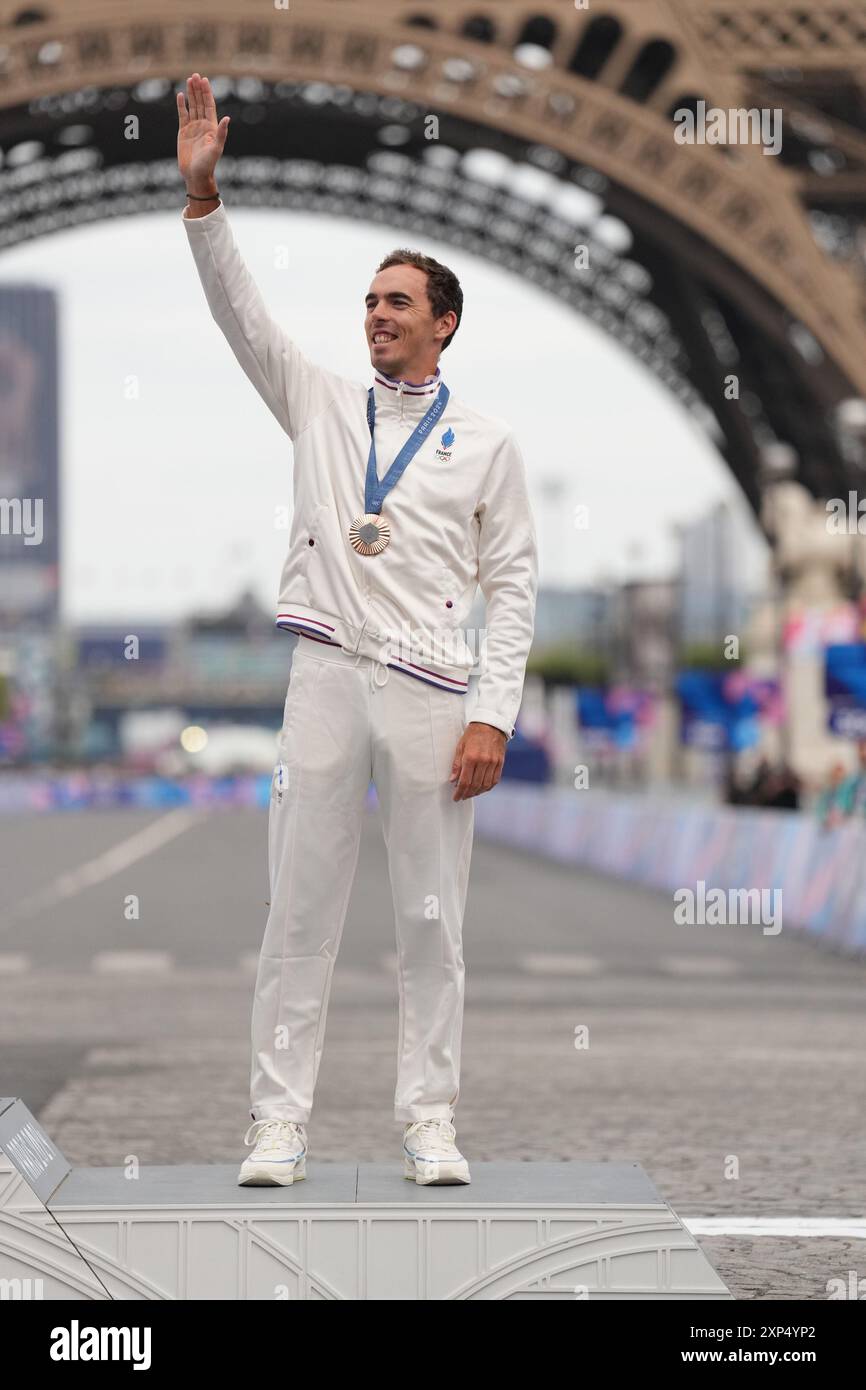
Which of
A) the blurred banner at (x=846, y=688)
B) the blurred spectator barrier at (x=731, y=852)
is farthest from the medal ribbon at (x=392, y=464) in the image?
the blurred banner at (x=846, y=688)

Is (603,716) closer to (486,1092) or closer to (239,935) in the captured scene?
(239,935)

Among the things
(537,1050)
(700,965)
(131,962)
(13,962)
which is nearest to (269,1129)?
(537,1050)

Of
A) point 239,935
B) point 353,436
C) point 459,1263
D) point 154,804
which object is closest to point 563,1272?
point 459,1263

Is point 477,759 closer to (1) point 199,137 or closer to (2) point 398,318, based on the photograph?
(2) point 398,318

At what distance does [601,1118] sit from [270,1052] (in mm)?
3379

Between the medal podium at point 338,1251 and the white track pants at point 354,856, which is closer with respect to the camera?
the medal podium at point 338,1251

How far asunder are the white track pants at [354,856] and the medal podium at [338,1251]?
2.36 ft

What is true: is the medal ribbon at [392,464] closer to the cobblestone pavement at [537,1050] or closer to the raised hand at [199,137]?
the raised hand at [199,137]

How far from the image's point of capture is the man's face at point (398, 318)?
5160 mm

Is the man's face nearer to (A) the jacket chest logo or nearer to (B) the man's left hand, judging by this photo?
(A) the jacket chest logo

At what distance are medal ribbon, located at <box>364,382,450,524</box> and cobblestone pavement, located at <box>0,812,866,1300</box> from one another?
171cm

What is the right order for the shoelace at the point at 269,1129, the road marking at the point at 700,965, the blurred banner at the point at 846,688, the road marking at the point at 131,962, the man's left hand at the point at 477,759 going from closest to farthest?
the shoelace at the point at 269,1129
the man's left hand at the point at 477,759
the road marking at the point at 131,962
the road marking at the point at 700,965
the blurred banner at the point at 846,688

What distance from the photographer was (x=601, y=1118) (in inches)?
324

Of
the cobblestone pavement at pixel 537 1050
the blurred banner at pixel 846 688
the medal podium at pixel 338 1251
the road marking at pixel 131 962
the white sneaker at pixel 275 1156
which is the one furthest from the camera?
the blurred banner at pixel 846 688
